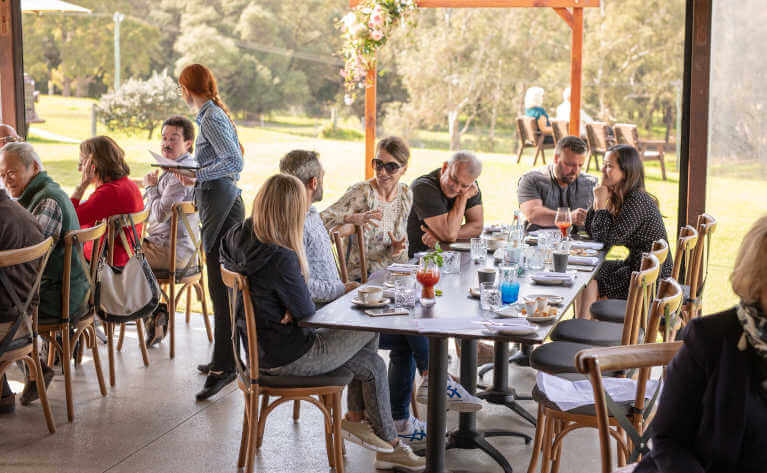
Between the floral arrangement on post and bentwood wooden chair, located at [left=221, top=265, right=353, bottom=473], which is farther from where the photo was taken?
the floral arrangement on post

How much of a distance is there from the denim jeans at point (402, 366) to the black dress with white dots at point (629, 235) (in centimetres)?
142

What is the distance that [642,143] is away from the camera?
11.4 meters

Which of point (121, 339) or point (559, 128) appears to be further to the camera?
point (559, 128)

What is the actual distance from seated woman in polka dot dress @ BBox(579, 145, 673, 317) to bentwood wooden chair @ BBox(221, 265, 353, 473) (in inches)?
75.6

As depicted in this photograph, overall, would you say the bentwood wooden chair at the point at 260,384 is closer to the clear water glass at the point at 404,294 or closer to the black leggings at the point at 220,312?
the clear water glass at the point at 404,294

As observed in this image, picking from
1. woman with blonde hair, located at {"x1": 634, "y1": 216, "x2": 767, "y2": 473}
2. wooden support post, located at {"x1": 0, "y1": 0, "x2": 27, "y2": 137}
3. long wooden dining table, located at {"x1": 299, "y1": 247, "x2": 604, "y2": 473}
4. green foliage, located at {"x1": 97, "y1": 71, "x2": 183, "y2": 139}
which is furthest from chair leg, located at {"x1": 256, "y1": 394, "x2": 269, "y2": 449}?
green foliage, located at {"x1": 97, "y1": 71, "x2": 183, "y2": 139}

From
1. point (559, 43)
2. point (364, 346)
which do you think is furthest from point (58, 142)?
point (364, 346)

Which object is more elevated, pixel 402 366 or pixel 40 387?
pixel 402 366

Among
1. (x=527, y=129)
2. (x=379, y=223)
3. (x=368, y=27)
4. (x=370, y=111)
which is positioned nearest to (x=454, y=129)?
(x=527, y=129)

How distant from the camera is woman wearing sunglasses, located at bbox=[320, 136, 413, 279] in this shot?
4191 millimetres

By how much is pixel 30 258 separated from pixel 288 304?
3.86ft

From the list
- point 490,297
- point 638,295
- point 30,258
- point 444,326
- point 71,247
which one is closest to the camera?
point 444,326

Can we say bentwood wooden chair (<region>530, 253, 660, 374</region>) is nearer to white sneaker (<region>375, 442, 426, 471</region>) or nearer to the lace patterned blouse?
white sneaker (<region>375, 442, 426, 471</region>)

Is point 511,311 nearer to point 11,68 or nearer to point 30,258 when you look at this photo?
point 30,258
